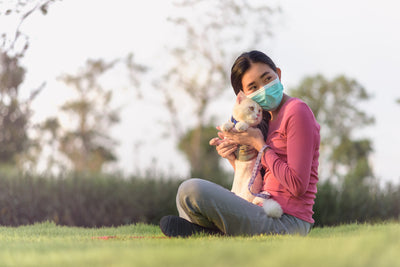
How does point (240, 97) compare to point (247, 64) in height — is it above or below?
below

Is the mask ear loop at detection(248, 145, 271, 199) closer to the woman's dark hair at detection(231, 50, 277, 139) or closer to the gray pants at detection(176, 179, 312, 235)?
the gray pants at detection(176, 179, 312, 235)

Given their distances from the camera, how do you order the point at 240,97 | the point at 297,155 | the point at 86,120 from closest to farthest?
1. the point at 297,155
2. the point at 240,97
3. the point at 86,120

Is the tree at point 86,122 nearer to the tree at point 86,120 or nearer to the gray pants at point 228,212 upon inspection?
the tree at point 86,120

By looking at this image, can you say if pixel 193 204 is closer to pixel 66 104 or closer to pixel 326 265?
pixel 326 265

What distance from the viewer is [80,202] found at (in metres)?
6.62

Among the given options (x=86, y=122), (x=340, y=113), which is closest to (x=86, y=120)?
(x=86, y=122)

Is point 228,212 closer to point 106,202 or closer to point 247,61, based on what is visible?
point 247,61

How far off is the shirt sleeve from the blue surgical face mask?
28cm

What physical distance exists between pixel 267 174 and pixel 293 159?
361mm

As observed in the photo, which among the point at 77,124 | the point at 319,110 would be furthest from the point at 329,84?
the point at 77,124

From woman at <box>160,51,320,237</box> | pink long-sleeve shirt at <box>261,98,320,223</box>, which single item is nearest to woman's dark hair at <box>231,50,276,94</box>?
woman at <box>160,51,320,237</box>

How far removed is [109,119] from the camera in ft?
65.8

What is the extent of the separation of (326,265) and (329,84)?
19.3 metres

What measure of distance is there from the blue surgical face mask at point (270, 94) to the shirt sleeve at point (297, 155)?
279 mm
